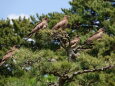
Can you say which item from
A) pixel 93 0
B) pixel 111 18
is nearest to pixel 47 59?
pixel 111 18

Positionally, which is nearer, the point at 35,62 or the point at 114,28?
the point at 35,62

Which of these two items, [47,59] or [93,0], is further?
[93,0]

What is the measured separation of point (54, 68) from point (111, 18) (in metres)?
7.99

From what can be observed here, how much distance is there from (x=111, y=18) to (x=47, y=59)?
7941 millimetres

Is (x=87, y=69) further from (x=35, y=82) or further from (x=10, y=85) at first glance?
(x=10, y=85)

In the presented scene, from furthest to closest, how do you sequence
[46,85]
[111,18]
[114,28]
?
[111,18]
[114,28]
[46,85]

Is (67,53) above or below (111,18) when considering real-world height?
below

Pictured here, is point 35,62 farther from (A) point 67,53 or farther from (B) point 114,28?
(B) point 114,28

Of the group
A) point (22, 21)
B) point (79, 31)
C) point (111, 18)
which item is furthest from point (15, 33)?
point (111, 18)

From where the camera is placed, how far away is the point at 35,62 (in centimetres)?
441

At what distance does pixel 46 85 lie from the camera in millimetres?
4621

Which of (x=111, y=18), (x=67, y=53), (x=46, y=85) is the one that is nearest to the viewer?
(x=46, y=85)

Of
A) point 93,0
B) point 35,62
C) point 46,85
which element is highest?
point 93,0

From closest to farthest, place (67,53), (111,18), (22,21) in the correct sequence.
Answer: (67,53) → (111,18) → (22,21)
